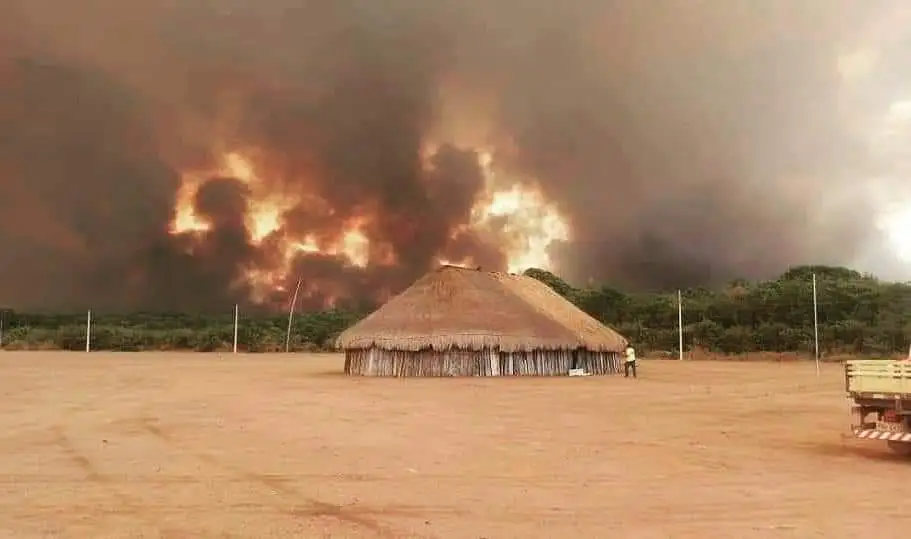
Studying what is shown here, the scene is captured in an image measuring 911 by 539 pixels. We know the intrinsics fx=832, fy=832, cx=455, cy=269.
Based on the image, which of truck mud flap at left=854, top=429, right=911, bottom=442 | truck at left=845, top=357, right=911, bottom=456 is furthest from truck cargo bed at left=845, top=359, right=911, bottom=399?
truck mud flap at left=854, top=429, right=911, bottom=442

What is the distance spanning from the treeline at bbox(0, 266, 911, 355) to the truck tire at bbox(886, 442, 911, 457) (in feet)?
121

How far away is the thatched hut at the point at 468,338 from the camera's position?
29.2 metres

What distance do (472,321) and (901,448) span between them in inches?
775

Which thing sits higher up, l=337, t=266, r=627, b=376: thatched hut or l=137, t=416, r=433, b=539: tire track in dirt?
l=337, t=266, r=627, b=376: thatched hut

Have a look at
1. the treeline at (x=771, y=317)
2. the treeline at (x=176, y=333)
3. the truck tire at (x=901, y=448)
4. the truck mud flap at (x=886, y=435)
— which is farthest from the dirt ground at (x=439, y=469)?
the treeline at (x=176, y=333)

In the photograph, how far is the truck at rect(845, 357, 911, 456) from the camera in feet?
32.4

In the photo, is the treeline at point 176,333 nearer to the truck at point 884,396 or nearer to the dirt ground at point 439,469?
the dirt ground at point 439,469

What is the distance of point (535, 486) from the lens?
8.39 metres

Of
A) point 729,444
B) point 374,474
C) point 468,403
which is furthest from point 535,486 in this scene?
point 468,403

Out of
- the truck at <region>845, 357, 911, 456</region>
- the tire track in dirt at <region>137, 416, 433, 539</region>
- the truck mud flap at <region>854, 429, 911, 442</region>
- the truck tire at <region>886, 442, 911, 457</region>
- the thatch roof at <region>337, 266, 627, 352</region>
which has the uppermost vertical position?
the thatch roof at <region>337, 266, 627, 352</region>

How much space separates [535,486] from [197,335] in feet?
205

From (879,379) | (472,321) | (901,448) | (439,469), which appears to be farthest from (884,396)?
(472,321)

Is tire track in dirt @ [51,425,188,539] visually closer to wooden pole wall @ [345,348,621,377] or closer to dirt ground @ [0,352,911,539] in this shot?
dirt ground @ [0,352,911,539]

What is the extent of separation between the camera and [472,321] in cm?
2967
